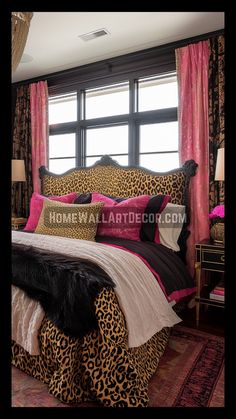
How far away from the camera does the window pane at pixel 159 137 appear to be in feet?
10.2

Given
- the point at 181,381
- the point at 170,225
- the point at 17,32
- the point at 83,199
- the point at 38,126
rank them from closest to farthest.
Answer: the point at 17,32 < the point at 181,381 < the point at 170,225 < the point at 83,199 < the point at 38,126

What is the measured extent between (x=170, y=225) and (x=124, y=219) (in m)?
0.46

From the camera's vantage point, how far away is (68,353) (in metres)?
1.37

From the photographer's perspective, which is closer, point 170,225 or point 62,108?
point 170,225

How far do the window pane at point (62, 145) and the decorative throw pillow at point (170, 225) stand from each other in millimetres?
1850

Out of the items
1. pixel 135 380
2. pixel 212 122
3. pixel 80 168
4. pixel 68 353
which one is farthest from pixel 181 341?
pixel 80 168

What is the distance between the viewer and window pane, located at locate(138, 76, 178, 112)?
3100 millimetres

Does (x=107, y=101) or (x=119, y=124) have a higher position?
(x=107, y=101)

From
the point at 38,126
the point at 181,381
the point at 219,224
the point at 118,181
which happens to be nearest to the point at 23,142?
the point at 38,126

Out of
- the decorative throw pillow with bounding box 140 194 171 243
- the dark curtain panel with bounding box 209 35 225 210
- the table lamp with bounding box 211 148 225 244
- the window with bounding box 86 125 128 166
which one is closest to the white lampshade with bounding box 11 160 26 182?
the window with bounding box 86 125 128 166

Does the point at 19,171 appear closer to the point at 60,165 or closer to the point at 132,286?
the point at 60,165

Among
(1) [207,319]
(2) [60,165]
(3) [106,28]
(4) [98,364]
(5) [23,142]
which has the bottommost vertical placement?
(1) [207,319]

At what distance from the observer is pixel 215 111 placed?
8.96ft
